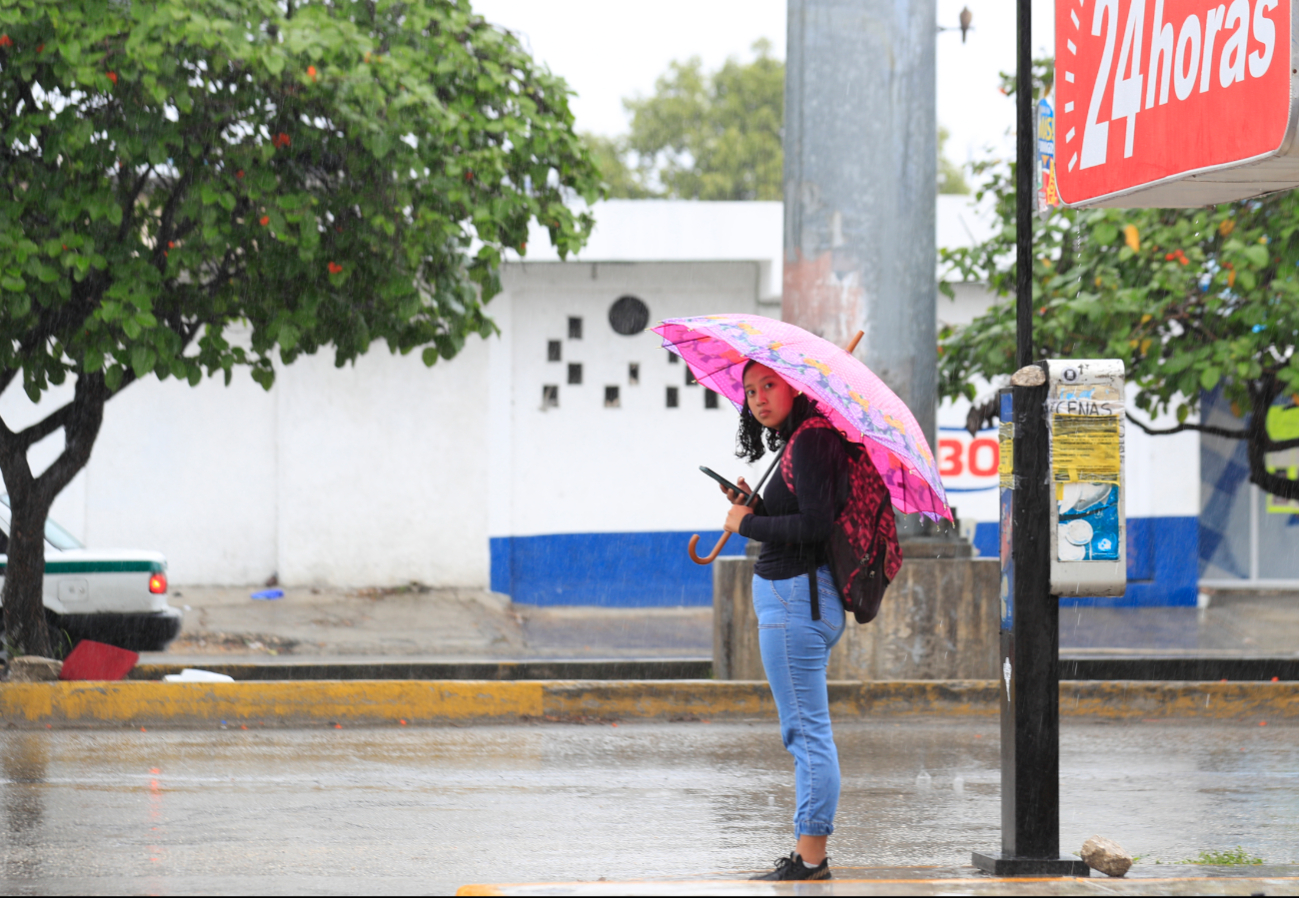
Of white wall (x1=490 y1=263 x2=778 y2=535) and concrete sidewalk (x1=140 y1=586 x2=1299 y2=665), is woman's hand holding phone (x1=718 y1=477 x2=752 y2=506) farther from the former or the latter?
white wall (x1=490 y1=263 x2=778 y2=535)

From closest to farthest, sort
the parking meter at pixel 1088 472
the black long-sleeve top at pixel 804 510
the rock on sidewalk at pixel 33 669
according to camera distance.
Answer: the black long-sleeve top at pixel 804 510, the parking meter at pixel 1088 472, the rock on sidewalk at pixel 33 669


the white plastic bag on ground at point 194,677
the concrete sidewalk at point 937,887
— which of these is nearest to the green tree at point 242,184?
the white plastic bag on ground at point 194,677

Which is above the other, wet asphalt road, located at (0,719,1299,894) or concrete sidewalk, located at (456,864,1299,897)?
concrete sidewalk, located at (456,864,1299,897)

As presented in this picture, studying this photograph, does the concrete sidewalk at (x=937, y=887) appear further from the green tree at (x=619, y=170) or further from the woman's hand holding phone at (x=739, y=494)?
the green tree at (x=619, y=170)

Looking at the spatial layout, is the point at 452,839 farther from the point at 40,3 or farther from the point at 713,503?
the point at 713,503

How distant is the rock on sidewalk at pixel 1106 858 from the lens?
181 inches

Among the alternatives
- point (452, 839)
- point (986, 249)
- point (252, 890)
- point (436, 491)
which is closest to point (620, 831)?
point (452, 839)

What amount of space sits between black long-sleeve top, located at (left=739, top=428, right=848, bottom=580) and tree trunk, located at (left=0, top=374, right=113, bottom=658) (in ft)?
18.9

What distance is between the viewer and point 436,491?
1625 centimetres

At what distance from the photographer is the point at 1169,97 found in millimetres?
4559

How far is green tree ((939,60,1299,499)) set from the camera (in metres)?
8.63

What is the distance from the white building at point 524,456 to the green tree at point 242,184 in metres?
7.03

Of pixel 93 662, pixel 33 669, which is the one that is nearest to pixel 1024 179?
pixel 93 662

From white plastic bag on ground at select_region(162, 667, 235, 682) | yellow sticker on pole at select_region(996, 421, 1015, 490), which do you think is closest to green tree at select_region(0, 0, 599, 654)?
white plastic bag on ground at select_region(162, 667, 235, 682)
